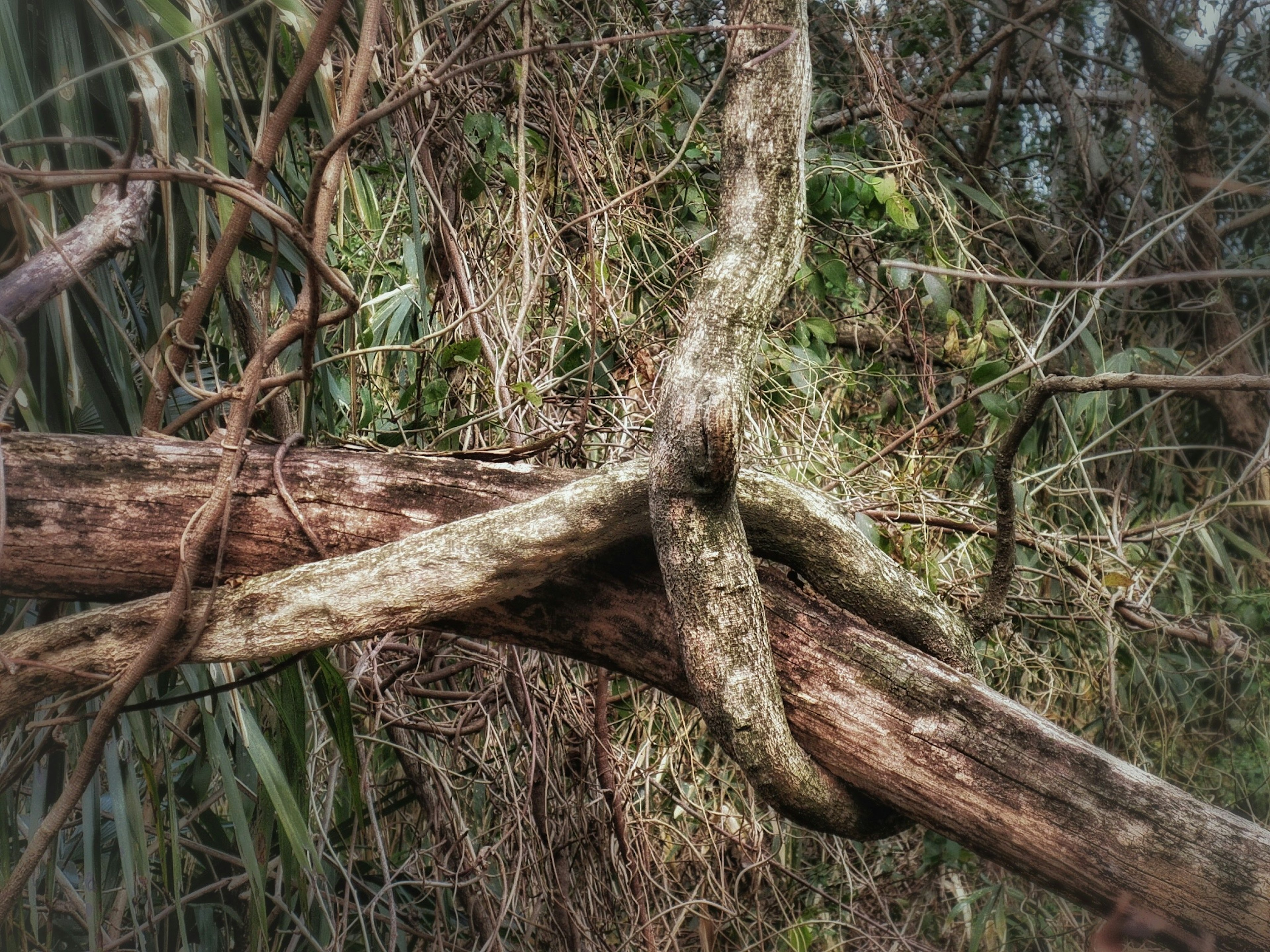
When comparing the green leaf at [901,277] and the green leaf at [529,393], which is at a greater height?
the green leaf at [901,277]

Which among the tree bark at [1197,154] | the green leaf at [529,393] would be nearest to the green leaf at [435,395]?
the green leaf at [529,393]

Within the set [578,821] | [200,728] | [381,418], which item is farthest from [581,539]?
[200,728]

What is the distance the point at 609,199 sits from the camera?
1.91 metres

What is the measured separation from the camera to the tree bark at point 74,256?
1050mm

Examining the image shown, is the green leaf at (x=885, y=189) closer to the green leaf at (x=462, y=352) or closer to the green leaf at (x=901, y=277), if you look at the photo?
the green leaf at (x=901, y=277)

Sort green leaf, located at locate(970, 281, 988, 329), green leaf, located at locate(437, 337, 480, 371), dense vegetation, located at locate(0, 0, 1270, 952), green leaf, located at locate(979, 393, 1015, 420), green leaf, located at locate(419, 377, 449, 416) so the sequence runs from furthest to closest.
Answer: green leaf, located at locate(970, 281, 988, 329) → green leaf, located at locate(979, 393, 1015, 420) → green leaf, located at locate(419, 377, 449, 416) → green leaf, located at locate(437, 337, 480, 371) → dense vegetation, located at locate(0, 0, 1270, 952)

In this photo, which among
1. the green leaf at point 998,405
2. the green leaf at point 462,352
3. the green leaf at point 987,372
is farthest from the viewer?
the green leaf at point 998,405

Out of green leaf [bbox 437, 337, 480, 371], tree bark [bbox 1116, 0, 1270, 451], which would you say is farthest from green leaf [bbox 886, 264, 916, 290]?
green leaf [bbox 437, 337, 480, 371]

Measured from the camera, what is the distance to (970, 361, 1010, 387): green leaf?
6.24 feet

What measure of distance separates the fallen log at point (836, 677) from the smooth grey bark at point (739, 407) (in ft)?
0.26

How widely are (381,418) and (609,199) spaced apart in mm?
622

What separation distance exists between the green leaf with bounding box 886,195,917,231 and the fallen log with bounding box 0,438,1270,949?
3.74 ft

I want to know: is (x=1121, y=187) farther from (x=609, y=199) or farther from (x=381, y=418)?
(x=381, y=418)

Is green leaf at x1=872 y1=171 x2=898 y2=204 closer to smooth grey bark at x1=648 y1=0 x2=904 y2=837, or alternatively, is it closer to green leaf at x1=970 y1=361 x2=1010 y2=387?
green leaf at x1=970 y1=361 x2=1010 y2=387
